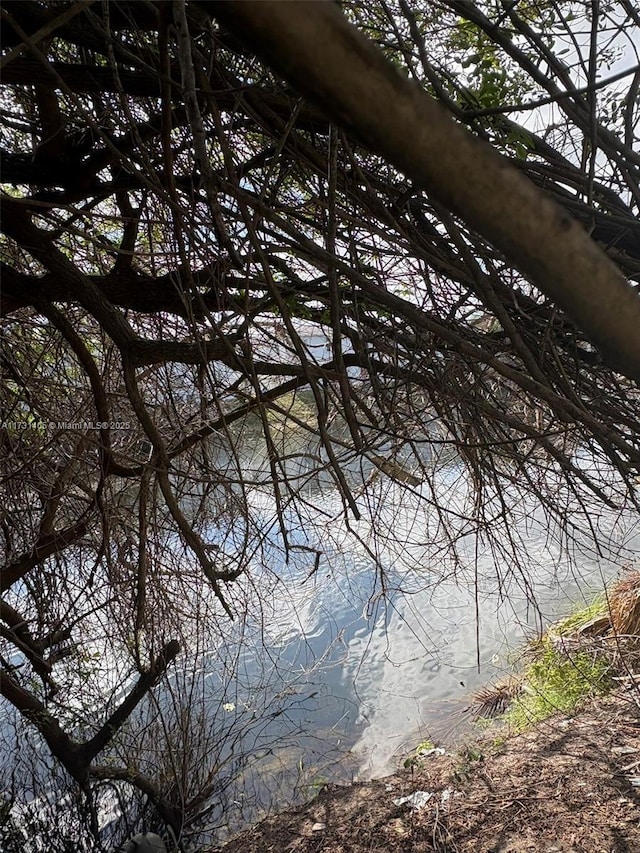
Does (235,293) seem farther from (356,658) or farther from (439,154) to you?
(356,658)

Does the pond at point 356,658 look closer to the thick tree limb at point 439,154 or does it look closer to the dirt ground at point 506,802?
the dirt ground at point 506,802

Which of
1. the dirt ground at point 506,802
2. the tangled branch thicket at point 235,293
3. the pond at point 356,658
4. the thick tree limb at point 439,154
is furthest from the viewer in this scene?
the pond at point 356,658

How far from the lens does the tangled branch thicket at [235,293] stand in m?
1.62

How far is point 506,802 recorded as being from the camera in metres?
2.96

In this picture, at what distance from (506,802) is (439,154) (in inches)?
126

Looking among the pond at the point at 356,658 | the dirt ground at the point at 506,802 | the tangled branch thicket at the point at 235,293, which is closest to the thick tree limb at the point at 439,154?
the tangled branch thicket at the point at 235,293

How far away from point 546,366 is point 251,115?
3.51 feet

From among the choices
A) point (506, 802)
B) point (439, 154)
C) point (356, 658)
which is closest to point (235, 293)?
point (439, 154)

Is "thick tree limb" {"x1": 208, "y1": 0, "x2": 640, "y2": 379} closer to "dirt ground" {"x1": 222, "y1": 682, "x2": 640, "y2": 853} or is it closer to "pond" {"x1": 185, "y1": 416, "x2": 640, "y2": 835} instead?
"dirt ground" {"x1": 222, "y1": 682, "x2": 640, "y2": 853}

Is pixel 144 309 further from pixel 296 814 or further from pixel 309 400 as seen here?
pixel 296 814

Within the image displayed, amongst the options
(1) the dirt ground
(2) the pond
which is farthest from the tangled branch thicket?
(1) the dirt ground

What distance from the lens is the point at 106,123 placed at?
2.34 metres

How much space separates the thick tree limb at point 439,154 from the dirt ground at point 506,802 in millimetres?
2633

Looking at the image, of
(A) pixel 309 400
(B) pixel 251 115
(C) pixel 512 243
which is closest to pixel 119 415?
(A) pixel 309 400
